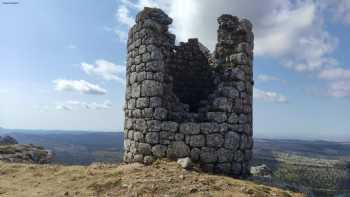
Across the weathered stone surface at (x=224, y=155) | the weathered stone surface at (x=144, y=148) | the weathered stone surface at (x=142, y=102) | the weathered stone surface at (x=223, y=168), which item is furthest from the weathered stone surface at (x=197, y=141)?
the weathered stone surface at (x=142, y=102)

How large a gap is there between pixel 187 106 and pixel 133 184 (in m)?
4.01

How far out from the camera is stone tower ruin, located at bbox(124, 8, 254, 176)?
1117 centimetres

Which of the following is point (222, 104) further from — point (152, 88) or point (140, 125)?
point (140, 125)

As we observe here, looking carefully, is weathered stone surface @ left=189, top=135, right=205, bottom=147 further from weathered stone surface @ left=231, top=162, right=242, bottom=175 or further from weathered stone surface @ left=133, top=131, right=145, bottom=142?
weathered stone surface @ left=133, top=131, right=145, bottom=142

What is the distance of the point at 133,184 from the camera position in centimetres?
904

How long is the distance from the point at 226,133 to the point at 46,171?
6338mm

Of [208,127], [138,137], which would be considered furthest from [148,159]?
[208,127]

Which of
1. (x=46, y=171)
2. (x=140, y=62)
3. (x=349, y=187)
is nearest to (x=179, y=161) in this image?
(x=140, y=62)

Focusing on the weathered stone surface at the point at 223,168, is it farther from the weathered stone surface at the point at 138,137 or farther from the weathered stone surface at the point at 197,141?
the weathered stone surface at the point at 138,137

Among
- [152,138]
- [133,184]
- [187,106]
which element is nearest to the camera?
[133,184]

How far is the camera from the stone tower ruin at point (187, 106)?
1117 cm

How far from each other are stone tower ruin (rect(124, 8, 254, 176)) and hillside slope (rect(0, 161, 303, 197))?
0.90 m

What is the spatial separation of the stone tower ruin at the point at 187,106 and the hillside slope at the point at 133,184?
90 cm

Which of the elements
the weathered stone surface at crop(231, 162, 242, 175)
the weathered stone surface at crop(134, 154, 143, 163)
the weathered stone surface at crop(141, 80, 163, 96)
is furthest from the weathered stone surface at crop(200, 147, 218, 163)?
the weathered stone surface at crop(141, 80, 163, 96)
